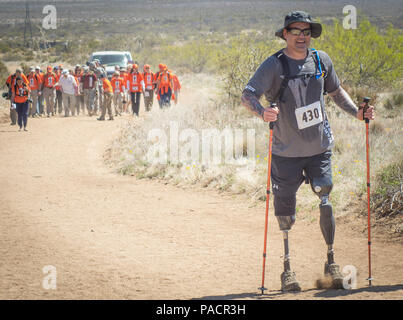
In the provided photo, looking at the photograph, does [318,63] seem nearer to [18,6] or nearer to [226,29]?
[226,29]

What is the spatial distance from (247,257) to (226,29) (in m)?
64.1

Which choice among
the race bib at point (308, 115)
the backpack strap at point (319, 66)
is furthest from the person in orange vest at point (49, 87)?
the race bib at point (308, 115)

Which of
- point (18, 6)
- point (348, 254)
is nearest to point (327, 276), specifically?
point (348, 254)

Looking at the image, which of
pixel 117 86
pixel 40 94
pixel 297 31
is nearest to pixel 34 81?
pixel 40 94

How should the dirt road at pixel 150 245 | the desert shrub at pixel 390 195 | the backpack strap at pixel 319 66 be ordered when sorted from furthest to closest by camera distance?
the desert shrub at pixel 390 195
the dirt road at pixel 150 245
the backpack strap at pixel 319 66

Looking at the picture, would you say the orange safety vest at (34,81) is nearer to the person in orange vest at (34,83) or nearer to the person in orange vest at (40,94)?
the person in orange vest at (34,83)

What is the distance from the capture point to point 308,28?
459 centimetres

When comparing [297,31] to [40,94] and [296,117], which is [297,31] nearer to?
[296,117]

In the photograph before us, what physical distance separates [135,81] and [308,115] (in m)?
14.5

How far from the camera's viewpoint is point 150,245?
21.0ft

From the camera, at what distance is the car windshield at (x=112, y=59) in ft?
80.7

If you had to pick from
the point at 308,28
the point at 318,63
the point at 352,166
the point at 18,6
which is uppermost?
the point at 18,6

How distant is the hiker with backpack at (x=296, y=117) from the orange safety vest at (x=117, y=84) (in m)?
14.6

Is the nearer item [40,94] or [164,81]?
[164,81]
